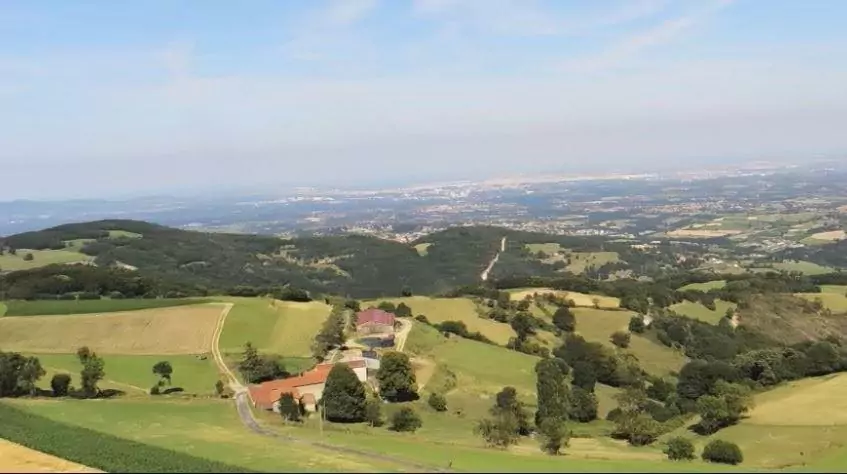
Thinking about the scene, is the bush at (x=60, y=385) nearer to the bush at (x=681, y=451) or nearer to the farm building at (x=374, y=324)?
the farm building at (x=374, y=324)

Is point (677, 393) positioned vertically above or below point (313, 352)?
below

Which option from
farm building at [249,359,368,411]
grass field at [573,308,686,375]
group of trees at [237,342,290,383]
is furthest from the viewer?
grass field at [573,308,686,375]

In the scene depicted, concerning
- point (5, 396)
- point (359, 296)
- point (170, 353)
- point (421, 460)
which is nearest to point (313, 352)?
point (170, 353)

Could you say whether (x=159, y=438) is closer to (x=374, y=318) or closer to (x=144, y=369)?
(x=144, y=369)

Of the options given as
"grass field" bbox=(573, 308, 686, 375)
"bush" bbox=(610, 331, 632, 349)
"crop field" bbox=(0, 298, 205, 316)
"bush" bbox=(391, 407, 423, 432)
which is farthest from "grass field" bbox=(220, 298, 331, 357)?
"bush" bbox=(610, 331, 632, 349)

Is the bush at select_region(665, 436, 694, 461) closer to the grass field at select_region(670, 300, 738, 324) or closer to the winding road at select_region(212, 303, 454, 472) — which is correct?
the winding road at select_region(212, 303, 454, 472)

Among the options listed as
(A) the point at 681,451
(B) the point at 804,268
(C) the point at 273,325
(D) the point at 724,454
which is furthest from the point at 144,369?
(B) the point at 804,268

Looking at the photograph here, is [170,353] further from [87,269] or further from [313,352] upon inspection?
[87,269]
